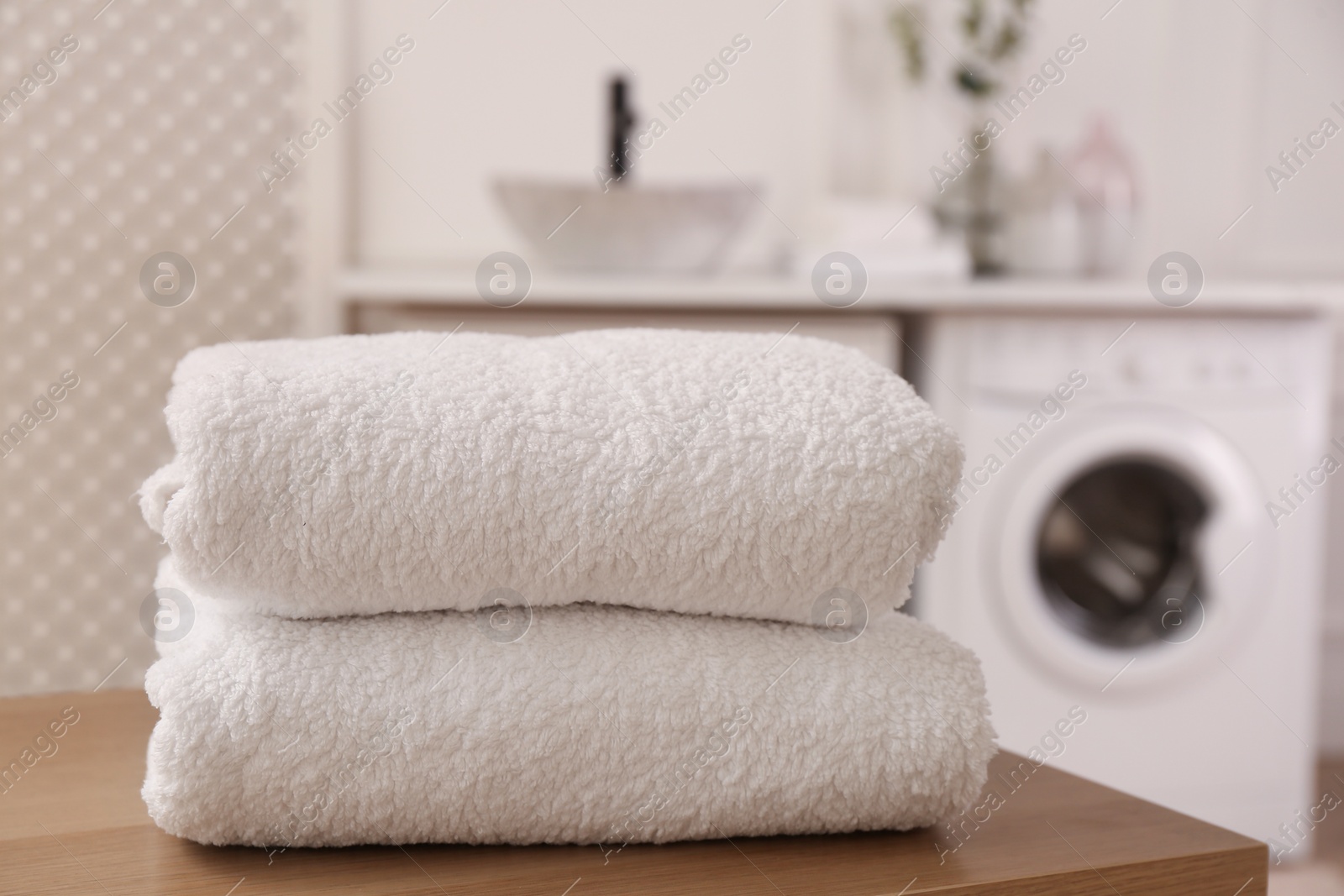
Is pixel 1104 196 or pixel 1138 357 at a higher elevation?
pixel 1104 196

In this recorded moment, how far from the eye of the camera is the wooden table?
37 cm

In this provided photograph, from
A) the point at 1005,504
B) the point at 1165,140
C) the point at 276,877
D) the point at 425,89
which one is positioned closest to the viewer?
the point at 276,877

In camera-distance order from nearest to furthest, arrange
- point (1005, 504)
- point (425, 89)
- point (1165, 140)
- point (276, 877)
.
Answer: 1. point (276, 877)
2. point (1005, 504)
3. point (425, 89)
4. point (1165, 140)

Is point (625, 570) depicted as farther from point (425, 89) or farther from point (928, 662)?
point (425, 89)

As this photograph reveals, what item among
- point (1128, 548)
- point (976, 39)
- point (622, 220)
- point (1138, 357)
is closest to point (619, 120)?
point (622, 220)

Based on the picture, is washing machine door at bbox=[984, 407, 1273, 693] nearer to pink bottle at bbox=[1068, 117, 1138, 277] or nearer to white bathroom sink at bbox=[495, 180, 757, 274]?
pink bottle at bbox=[1068, 117, 1138, 277]

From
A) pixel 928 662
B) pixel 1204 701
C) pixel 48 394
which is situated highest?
pixel 928 662

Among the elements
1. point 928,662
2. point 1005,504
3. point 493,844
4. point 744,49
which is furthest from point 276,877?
point 744,49

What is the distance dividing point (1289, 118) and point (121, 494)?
212 centimetres

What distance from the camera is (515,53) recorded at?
182 centimetres

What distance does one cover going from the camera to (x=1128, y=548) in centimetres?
159

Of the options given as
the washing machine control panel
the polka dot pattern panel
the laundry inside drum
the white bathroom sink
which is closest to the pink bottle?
the washing machine control panel

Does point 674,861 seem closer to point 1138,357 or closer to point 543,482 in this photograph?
point 543,482

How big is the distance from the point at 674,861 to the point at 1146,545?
1.38 m
